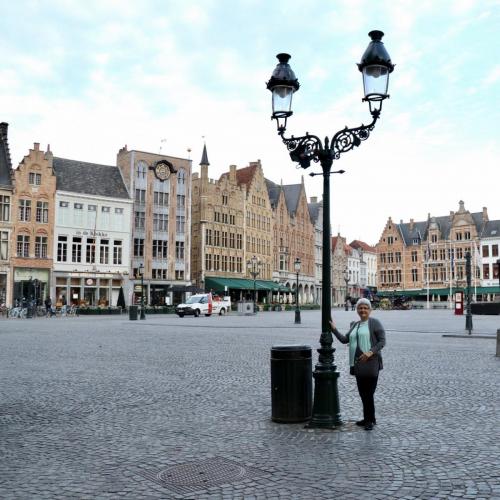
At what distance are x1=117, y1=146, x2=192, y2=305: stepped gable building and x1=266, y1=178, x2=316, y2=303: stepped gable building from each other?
19.9 meters

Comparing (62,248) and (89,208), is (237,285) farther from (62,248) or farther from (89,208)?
(62,248)

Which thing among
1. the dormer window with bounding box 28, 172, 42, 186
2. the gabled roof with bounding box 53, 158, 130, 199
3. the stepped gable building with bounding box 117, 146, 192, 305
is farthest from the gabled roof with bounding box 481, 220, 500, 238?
the dormer window with bounding box 28, 172, 42, 186

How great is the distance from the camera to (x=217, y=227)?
7338cm

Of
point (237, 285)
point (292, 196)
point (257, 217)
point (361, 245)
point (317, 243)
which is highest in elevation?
point (292, 196)

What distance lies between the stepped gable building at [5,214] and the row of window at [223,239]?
939 inches

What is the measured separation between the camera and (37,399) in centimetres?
918

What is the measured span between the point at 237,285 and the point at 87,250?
19198 millimetres

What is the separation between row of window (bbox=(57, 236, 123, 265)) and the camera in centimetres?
5794

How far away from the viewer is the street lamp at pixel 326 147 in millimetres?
7344

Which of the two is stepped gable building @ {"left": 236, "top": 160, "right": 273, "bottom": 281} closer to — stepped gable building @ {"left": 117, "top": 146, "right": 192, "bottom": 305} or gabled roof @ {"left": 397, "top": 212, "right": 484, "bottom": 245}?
stepped gable building @ {"left": 117, "top": 146, "right": 192, "bottom": 305}

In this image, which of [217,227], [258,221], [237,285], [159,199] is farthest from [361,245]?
[159,199]

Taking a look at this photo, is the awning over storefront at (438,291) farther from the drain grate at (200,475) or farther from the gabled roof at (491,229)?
the drain grate at (200,475)

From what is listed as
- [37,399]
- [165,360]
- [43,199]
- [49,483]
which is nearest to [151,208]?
[43,199]

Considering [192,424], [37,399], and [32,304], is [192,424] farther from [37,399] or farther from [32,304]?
[32,304]
